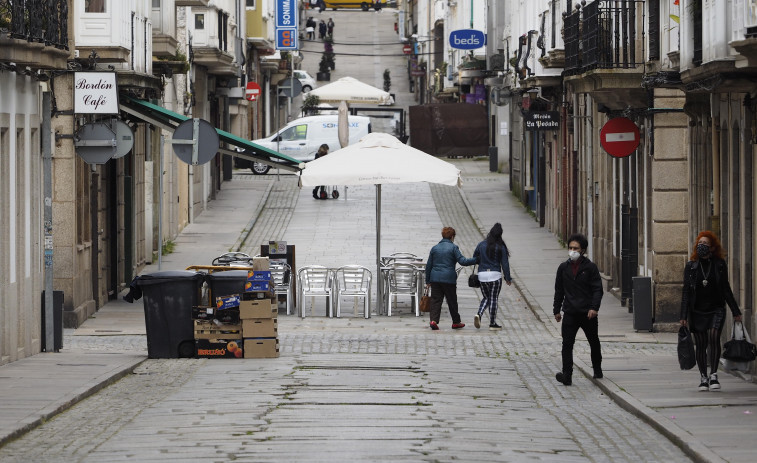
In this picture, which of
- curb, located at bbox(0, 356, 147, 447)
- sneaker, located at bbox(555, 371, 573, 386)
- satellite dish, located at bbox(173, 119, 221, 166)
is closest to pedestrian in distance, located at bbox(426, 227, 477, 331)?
satellite dish, located at bbox(173, 119, 221, 166)

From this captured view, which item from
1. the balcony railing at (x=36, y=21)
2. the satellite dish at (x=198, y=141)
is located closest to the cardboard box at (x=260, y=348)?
the satellite dish at (x=198, y=141)

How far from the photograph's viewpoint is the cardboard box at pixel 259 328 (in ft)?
56.9

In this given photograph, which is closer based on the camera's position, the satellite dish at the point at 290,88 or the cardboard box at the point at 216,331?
the cardboard box at the point at 216,331

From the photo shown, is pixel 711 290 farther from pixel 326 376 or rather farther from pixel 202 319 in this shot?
pixel 202 319

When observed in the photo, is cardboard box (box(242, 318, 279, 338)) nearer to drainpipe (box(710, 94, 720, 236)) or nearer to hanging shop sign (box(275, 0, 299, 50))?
drainpipe (box(710, 94, 720, 236))

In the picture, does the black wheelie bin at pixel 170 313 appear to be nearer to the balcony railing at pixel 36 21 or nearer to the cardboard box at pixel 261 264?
the cardboard box at pixel 261 264

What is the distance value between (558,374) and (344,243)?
54.0 feet

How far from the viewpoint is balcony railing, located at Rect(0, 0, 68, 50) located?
1542 cm

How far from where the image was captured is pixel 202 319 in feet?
57.1

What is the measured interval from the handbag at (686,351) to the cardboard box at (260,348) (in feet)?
17.0

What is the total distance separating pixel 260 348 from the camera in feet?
57.4

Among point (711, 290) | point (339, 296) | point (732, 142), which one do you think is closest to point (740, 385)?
point (711, 290)

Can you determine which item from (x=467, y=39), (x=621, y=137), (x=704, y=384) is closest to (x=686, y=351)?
(x=704, y=384)

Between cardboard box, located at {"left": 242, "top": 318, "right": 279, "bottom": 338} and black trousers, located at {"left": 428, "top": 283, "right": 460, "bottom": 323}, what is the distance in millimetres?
4587
